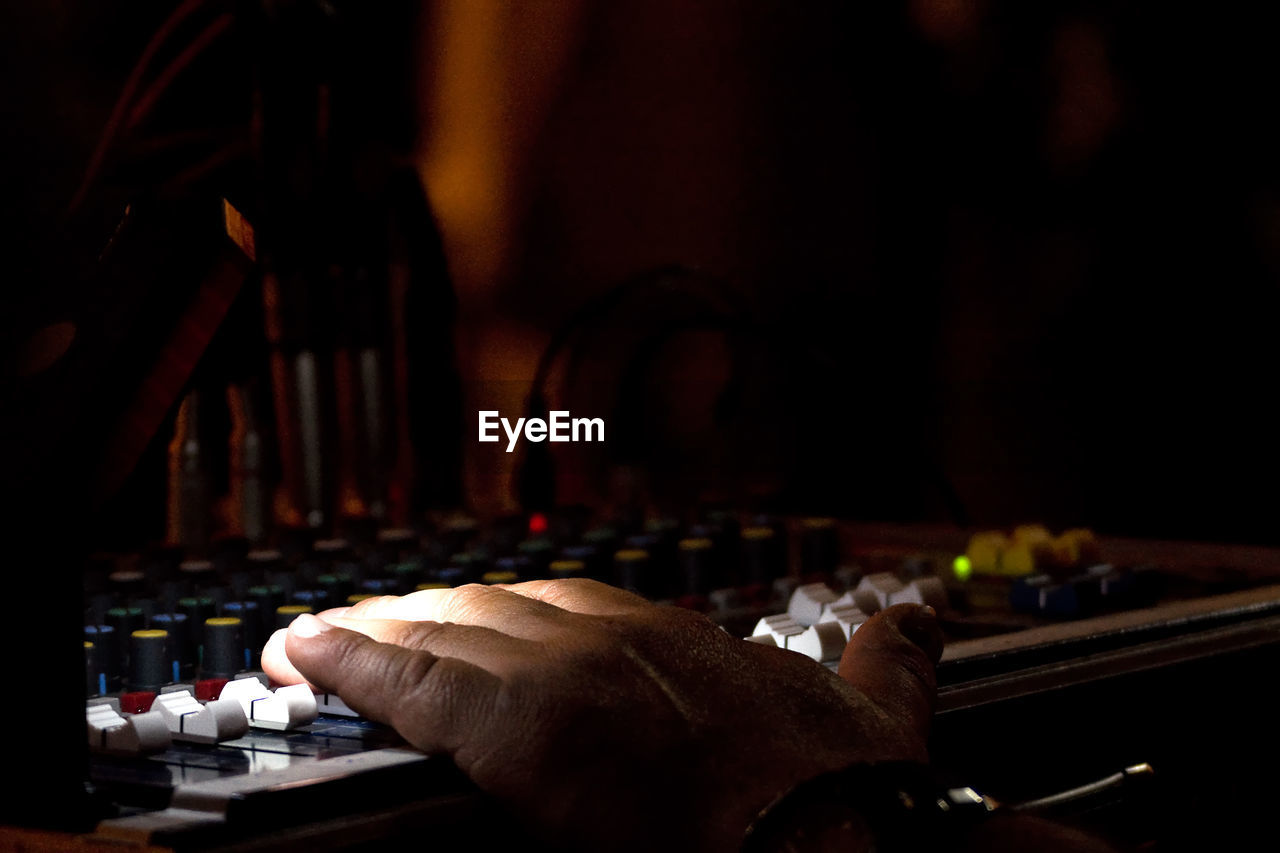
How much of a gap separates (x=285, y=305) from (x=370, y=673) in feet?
2.72

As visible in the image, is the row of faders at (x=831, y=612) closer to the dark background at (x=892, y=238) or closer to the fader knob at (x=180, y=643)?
the fader knob at (x=180, y=643)

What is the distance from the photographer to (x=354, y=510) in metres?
1.32

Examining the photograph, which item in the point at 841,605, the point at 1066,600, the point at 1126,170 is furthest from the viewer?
the point at 1126,170

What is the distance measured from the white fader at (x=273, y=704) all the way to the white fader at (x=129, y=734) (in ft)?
0.12

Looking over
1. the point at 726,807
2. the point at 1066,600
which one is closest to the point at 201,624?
the point at 726,807

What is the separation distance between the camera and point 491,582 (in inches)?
33.0

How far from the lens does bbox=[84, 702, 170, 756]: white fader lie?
0.49 meters

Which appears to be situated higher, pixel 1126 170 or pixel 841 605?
pixel 1126 170

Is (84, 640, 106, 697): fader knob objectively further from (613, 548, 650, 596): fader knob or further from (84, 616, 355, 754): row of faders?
(613, 548, 650, 596): fader knob

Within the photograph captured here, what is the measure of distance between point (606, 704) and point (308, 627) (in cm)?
16

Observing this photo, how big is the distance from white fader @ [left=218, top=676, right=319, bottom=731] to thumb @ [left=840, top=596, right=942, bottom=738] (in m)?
0.29

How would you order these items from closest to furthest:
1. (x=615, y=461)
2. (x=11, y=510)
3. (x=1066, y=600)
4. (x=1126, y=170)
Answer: (x=11, y=510) < (x=1066, y=600) < (x=615, y=461) < (x=1126, y=170)

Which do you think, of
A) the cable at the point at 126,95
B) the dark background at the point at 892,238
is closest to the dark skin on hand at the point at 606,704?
the cable at the point at 126,95

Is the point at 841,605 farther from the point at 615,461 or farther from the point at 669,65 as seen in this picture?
the point at 669,65
